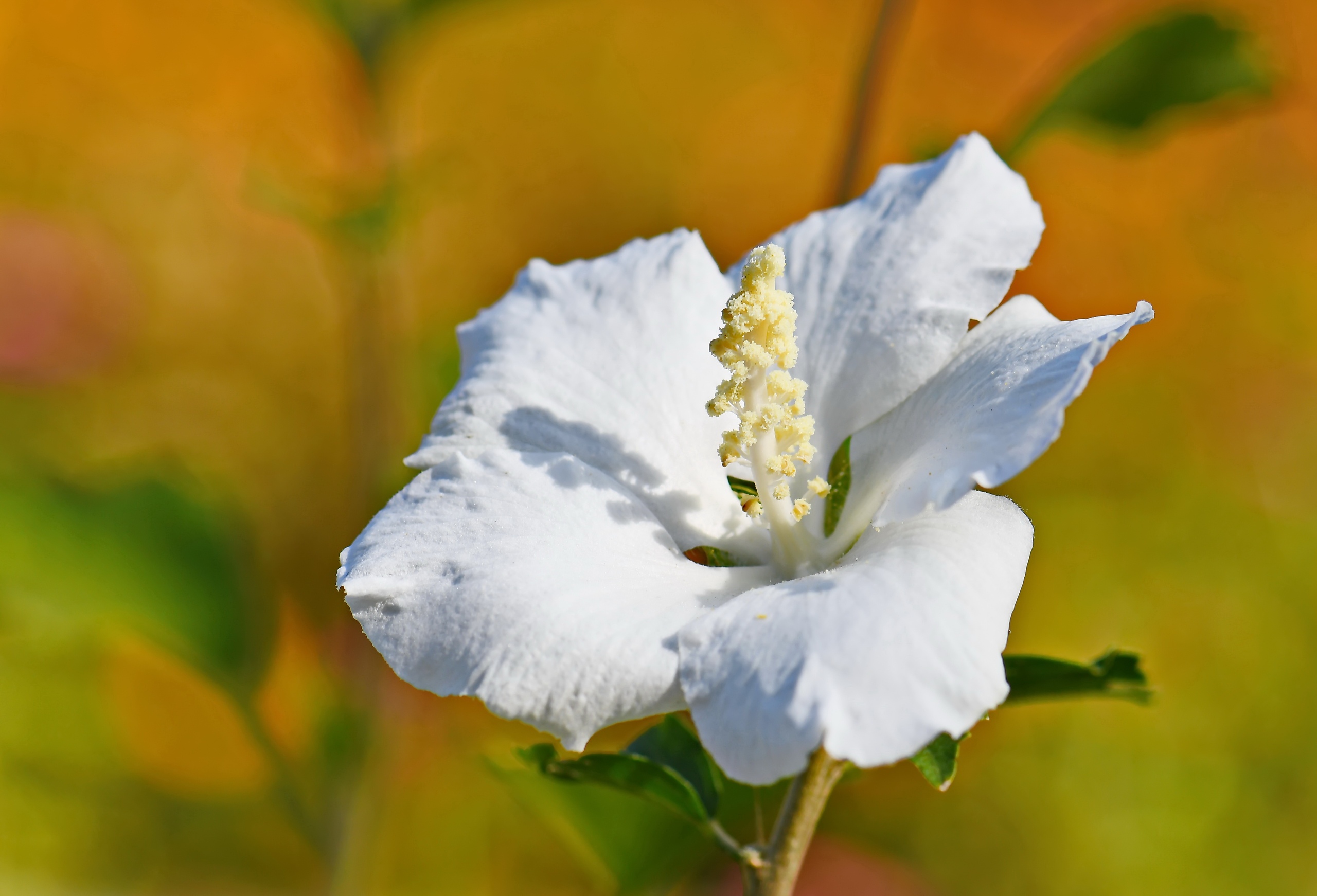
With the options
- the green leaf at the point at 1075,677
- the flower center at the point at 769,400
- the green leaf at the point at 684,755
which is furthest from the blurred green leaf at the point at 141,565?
the green leaf at the point at 1075,677

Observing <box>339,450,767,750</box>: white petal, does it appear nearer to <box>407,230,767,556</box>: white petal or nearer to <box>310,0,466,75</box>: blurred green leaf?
<box>407,230,767,556</box>: white petal

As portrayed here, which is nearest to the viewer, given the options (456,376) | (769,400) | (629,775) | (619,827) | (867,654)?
(867,654)

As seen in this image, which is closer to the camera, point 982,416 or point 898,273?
point 982,416

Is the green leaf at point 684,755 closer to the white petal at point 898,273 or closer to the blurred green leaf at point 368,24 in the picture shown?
the white petal at point 898,273

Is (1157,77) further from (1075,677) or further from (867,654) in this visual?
(867,654)

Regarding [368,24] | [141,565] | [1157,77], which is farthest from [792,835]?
[368,24]
